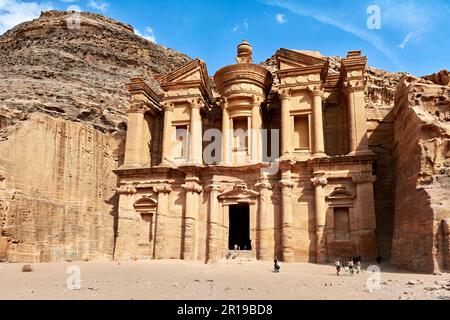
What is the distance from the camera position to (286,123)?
83.9 ft

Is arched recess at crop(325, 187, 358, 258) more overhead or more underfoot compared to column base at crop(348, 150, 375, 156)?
more underfoot

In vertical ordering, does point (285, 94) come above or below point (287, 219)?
above

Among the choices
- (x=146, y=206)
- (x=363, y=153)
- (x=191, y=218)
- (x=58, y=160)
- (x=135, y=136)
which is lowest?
(x=191, y=218)

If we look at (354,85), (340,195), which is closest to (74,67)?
(354,85)

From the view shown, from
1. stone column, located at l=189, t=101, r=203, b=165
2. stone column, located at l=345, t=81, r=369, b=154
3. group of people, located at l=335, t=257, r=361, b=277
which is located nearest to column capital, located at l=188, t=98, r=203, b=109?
stone column, located at l=189, t=101, r=203, b=165

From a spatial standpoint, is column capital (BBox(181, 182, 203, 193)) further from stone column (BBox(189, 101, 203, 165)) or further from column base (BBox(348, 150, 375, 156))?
column base (BBox(348, 150, 375, 156))

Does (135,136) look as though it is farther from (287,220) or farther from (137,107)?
(287,220)

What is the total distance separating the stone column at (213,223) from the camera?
2341cm

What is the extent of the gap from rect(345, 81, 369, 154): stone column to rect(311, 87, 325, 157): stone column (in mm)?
1683

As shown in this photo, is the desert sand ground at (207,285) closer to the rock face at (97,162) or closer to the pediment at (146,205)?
the rock face at (97,162)

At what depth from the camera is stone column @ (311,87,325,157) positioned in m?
24.4

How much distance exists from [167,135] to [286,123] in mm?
8044

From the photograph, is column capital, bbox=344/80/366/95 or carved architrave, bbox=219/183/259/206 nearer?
carved architrave, bbox=219/183/259/206

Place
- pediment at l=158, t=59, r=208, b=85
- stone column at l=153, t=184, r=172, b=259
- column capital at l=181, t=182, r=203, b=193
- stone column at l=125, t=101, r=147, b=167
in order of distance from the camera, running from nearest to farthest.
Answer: stone column at l=153, t=184, r=172, b=259 → column capital at l=181, t=182, r=203, b=193 → stone column at l=125, t=101, r=147, b=167 → pediment at l=158, t=59, r=208, b=85
